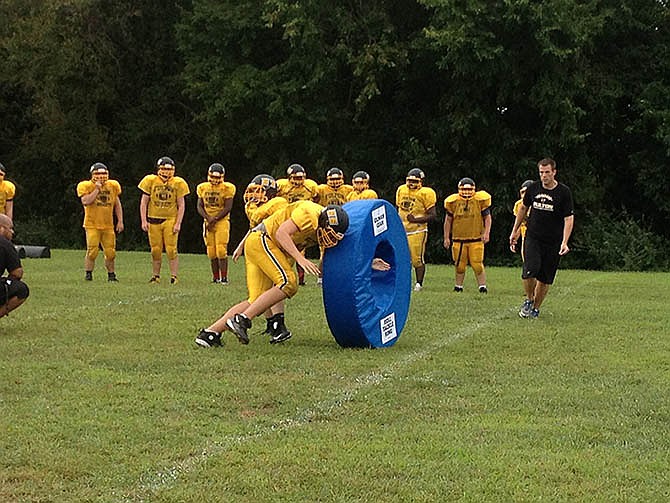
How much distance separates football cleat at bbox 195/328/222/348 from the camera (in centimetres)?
916

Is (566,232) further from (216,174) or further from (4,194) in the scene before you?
(4,194)

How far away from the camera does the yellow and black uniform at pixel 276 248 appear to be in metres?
8.83

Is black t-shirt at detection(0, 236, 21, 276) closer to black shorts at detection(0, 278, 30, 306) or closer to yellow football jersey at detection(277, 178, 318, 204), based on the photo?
black shorts at detection(0, 278, 30, 306)

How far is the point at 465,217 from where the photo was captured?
52.2ft

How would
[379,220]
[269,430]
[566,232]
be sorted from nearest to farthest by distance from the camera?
[269,430]
[379,220]
[566,232]

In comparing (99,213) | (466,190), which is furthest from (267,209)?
(99,213)

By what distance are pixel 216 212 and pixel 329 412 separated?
10031 mm

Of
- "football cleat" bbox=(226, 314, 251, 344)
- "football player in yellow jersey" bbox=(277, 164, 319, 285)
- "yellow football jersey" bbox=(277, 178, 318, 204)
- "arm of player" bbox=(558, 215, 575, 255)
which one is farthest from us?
"yellow football jersey" bbox=(277, 178, 318, 204)

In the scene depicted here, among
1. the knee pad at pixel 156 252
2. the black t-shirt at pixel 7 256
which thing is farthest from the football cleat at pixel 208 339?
the knee pad at pixel 156 252

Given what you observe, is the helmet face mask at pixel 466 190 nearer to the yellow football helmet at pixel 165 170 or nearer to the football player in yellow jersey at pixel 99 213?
the yellow football helmet at pixel 165 170

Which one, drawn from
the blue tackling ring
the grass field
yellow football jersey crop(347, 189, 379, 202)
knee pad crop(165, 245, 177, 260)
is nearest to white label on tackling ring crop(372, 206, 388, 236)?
the blue tackling ring

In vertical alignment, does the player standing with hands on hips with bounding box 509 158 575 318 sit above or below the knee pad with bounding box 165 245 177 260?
above

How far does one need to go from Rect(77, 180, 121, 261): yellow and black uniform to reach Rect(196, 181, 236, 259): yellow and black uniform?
137 centimetres

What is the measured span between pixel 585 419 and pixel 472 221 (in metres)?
9.62
